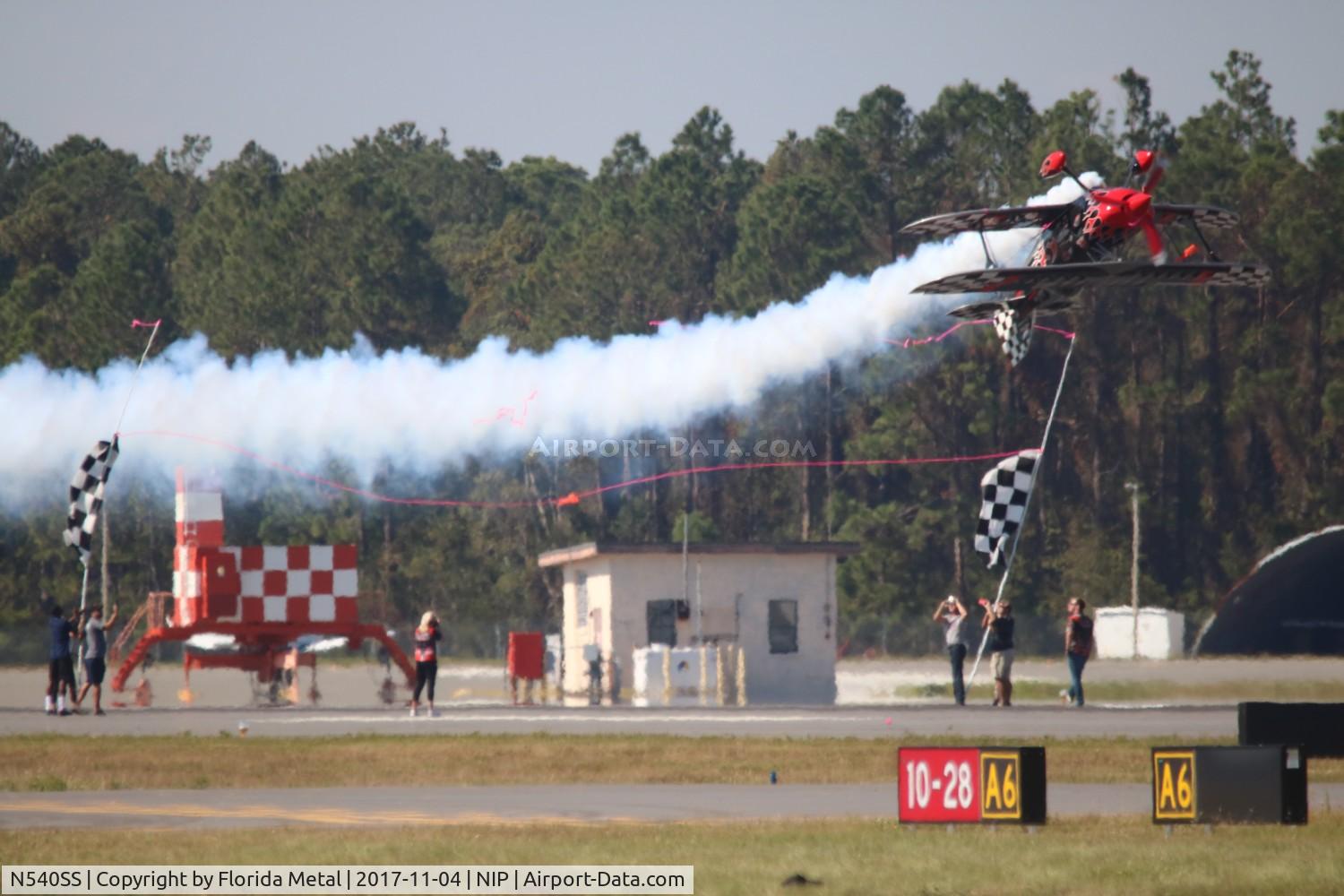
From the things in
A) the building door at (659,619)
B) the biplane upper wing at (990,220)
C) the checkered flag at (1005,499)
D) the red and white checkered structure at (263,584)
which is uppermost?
the biplane upper wing at (990,220)

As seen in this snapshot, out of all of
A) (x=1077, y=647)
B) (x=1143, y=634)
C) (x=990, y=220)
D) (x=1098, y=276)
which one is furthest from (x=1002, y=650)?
(x=1143, y=634)

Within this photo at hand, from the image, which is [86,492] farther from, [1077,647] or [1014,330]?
[1077,647]

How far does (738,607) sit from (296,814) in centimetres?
2231

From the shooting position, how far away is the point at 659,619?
4106 centimetres

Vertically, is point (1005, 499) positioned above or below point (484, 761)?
above

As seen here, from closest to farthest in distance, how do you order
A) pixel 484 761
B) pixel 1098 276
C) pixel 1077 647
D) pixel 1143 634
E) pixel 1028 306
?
1. pixel 484 761
2. pixel 1098 276
3. pixel 1077 647
4. pixel 1028 306
5. pixel 1143 634

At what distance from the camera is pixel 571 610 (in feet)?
147

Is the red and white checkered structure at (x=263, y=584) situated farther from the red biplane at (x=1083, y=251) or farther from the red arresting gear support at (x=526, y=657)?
the red biplane at (x=1083, y=251)

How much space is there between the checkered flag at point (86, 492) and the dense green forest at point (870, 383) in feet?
113

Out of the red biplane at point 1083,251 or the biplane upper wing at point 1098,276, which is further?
the biplane upper wing at point 1098,276

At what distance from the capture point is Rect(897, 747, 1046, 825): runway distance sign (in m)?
16.7

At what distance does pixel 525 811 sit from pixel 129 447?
25757mm

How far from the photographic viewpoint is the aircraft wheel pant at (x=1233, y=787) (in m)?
17.0

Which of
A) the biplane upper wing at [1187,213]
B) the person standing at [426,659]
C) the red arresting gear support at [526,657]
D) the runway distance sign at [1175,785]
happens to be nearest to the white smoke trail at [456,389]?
the red arresting gear support at [526,657]
